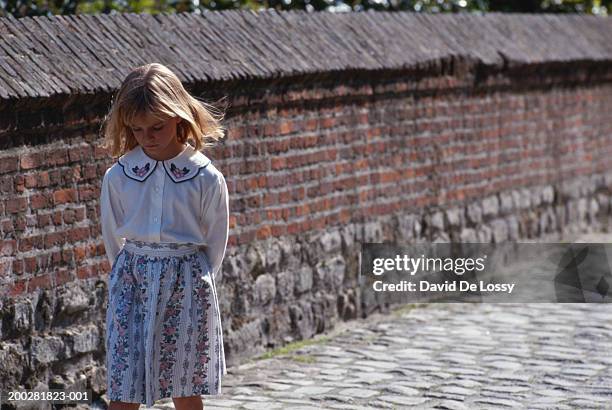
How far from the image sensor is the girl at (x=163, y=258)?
4.66 meters

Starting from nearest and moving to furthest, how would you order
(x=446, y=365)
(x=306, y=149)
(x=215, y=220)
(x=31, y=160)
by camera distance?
(x=215, y=220)
(x=31, y=160)
(x=446, y=365)
(x=306, y=149)

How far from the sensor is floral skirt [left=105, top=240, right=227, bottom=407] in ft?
15.3

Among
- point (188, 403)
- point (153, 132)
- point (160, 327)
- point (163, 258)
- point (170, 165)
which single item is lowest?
point (188, 403)

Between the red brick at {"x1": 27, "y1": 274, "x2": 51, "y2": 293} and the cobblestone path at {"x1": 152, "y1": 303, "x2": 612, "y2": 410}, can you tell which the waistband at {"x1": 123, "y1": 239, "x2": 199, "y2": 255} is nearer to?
the red brick at {"x1": 27, "y1": 274, "x2": 51, "y2": 293}

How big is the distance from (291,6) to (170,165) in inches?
216

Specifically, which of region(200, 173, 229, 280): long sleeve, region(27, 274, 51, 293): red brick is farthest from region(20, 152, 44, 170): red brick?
region(200, 173, 229, 280): long sleeve

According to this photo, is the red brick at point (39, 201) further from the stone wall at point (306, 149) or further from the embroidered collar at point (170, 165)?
the embroidered collar at point (170, 165)

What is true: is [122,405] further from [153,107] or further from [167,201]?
[153,107]

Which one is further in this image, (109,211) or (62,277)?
(62,277)

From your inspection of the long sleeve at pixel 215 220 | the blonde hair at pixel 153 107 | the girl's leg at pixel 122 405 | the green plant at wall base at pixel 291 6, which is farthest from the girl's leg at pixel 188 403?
the green plant at wall base at pixel 291 6

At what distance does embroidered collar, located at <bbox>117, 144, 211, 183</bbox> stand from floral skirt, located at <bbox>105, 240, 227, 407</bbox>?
0.24 m

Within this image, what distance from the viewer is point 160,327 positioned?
469 centimetres

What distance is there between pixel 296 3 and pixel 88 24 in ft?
12.9

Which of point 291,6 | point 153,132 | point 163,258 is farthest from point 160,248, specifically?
point 291,6
